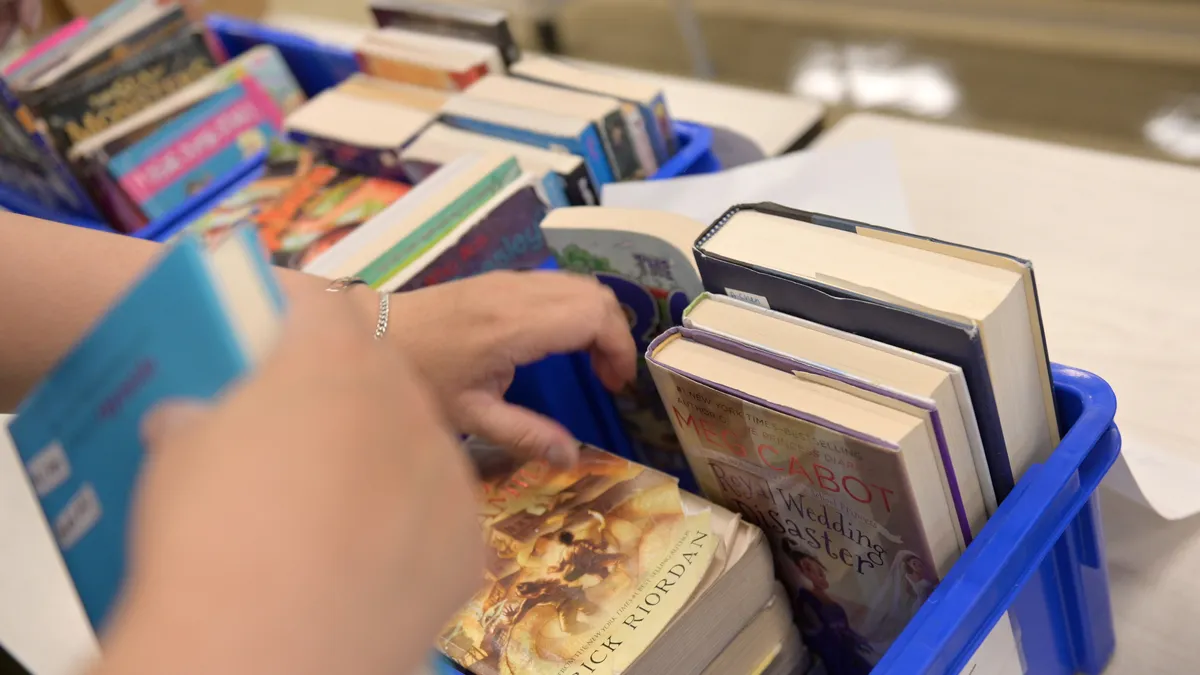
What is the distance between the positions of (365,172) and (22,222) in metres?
0.55

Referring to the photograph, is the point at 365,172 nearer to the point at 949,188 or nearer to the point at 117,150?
the point at 117,150

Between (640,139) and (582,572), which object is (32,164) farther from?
(582,572)

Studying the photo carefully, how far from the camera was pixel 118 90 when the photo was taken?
1.44 meters

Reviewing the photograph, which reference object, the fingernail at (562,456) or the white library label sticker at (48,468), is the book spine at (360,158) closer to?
the fingernail at (562,456)

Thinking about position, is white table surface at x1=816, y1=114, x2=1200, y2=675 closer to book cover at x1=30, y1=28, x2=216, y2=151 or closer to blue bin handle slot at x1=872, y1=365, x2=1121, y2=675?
blue bin handle slot at x1=872, y1=365, x2=1121, y2=675

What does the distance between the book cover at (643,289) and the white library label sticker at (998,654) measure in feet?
1.01

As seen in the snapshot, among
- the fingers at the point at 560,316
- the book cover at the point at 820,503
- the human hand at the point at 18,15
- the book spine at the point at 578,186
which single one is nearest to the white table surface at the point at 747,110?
the book spine at the point at 578,186

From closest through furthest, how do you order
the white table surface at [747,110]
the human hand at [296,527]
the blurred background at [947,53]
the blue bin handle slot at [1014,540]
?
the human hand at [296,527], the blue bin handle slot at [1014,540], the white table surface at [747,110], the blurred background at [947,53]

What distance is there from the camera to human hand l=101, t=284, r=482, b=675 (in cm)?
32

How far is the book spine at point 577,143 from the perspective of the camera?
1.02 metres

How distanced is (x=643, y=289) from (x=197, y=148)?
0.97m

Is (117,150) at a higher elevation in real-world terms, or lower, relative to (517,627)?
higher

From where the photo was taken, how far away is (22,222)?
72cm

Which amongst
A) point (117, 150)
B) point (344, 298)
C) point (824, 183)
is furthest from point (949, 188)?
point (117, 150)
